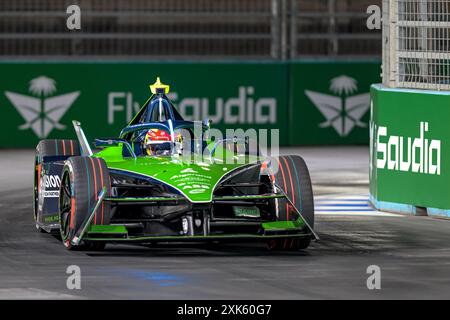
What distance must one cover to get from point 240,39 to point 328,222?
1073 cm

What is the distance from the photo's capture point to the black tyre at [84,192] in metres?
13.4

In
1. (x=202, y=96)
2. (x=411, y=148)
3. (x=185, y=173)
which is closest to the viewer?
(x=185, y=173)

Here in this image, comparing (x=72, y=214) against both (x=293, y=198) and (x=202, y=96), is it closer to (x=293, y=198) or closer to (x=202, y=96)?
(x=293, y=198)

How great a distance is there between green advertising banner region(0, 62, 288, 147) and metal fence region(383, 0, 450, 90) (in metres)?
7.78

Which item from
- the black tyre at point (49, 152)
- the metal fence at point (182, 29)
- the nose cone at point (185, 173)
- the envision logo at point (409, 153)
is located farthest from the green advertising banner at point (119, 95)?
the nose cone at point (185, 173)

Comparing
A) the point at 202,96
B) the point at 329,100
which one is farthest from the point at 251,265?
the point at 329,100

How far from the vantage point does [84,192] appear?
1342 cm

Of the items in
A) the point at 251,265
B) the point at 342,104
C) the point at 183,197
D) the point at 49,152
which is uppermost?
the point at 342,104

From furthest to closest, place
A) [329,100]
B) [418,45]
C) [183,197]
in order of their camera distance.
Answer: [329,100] → [418,45] → [183,197]

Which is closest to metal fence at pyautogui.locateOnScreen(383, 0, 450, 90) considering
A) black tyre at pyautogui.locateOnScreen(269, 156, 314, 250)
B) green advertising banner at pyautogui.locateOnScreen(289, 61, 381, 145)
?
black tyre at pyautogui.locateOnScreen(269, 156, 314, 250)

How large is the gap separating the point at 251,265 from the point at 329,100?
12765 mm

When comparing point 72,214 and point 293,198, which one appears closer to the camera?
point 72,214

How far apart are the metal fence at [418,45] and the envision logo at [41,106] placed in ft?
26.9

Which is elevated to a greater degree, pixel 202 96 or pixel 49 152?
pixel 202 96
